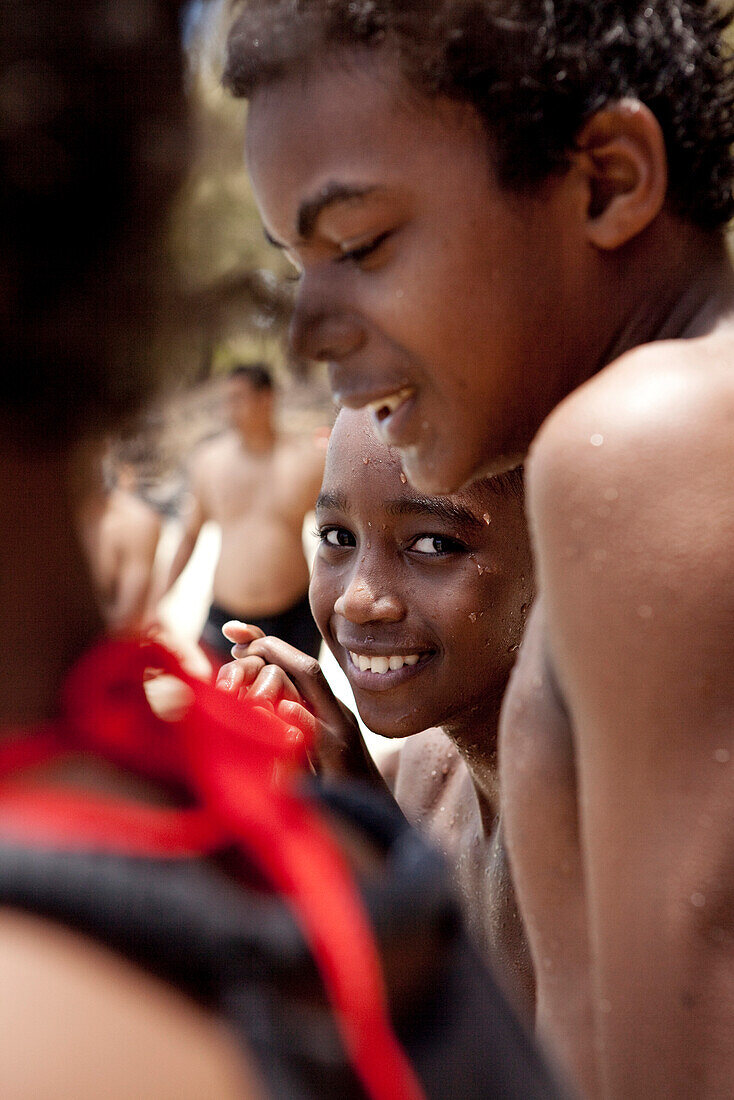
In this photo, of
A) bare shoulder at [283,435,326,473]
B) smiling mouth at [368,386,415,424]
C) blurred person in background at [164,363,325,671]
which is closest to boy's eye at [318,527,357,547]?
smiling mouth at [368,386,415,424]

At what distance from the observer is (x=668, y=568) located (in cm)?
99

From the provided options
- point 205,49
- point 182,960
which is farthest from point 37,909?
point 205,49

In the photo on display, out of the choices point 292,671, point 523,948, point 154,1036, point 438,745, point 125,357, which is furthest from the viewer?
point 438,745

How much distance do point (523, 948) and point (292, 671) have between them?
0.55m

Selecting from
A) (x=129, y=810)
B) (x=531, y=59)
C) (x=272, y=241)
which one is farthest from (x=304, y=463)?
(x=129, y=810)

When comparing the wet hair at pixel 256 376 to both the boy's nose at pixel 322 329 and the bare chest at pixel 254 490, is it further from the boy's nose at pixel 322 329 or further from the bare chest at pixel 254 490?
the boy's nose at pixel 322 329

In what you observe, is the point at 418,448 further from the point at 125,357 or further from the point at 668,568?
the point at 125,357

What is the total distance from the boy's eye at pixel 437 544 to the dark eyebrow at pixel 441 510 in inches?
1.2

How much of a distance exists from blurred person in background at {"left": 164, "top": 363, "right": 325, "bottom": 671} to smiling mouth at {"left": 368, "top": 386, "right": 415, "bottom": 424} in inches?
179

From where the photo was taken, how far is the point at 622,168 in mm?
1224

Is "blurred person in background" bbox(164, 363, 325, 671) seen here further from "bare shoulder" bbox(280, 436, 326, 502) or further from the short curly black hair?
the short curly black hair

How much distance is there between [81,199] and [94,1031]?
45 centimetres

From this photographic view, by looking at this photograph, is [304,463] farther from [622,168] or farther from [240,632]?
[622,168]

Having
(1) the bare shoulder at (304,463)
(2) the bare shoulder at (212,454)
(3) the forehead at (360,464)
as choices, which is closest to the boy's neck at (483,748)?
(3) the forehead at (360,464)
